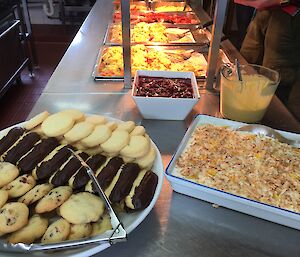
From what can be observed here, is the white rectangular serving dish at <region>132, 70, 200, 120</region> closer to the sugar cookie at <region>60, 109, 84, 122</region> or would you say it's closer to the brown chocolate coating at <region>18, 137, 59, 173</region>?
the sugar cookie at <region>60, 109, 84, 122</region>

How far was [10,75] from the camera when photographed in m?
2.76

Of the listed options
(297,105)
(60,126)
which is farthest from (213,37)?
(297,105)

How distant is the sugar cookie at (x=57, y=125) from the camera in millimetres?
770

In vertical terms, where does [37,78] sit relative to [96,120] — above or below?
below

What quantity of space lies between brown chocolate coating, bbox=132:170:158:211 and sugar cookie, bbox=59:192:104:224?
7cm

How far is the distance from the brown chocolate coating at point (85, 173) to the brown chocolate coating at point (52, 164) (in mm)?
53

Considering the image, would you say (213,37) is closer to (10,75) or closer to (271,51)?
(271,51)

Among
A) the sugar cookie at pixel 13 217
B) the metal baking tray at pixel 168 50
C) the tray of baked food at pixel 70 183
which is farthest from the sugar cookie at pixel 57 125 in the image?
the metal baking tray at pixel 168 50

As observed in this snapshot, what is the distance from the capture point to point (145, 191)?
2.16 ft

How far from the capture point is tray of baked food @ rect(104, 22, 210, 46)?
1632 millimetres

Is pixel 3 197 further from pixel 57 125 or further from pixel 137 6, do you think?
pixel 137 6

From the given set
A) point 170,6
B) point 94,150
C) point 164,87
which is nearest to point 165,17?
point 170,6

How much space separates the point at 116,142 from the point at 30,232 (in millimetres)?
268

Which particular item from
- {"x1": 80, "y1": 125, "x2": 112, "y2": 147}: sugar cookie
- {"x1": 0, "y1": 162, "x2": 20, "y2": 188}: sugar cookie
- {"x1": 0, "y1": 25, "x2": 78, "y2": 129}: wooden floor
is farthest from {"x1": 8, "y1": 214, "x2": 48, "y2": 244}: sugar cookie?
{"x1": 0, "y1": 25, "x2": 78, "y2": 129}: wooden floor
